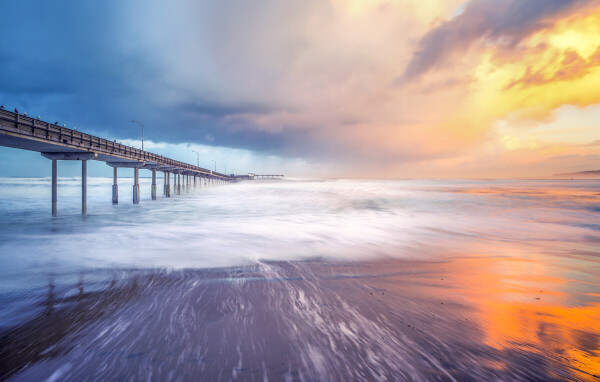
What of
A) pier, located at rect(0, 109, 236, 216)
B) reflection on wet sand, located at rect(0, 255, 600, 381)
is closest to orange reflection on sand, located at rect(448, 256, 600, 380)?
reflection on wet sand, located at rect(0, 255, 600, 381)

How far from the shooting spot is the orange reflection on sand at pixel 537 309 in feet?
14.1

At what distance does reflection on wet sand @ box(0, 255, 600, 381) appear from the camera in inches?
151

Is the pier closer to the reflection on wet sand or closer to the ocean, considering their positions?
the ocean

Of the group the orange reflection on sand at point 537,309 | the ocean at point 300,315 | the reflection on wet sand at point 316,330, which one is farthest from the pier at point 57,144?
the orange reflection on sand at point 537,309

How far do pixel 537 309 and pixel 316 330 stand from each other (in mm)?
4985

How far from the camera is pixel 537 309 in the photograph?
5.78 metres

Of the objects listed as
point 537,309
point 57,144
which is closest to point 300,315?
point 537,309

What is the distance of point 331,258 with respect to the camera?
10.3 meters

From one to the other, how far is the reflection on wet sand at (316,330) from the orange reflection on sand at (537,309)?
3 cm

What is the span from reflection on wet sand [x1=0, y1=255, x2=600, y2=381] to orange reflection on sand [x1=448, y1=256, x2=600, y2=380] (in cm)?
3

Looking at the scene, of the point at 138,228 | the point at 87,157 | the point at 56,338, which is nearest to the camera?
the point at 56,338

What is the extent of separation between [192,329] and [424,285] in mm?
5884

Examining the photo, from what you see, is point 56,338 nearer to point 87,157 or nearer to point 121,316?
point 121,316

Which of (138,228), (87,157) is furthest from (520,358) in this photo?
(87,157)
